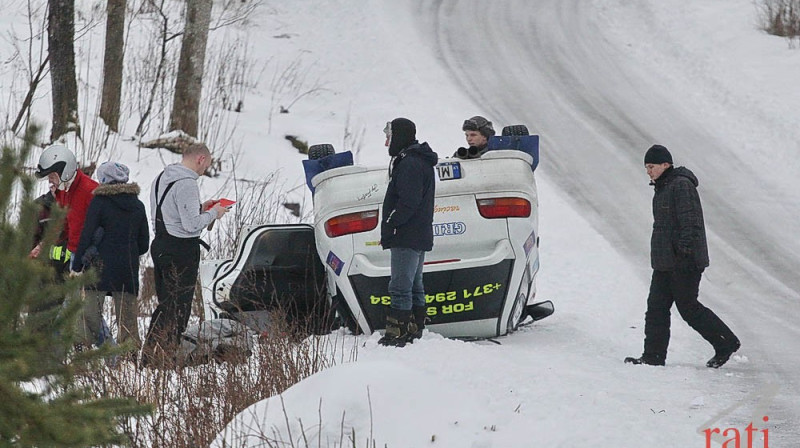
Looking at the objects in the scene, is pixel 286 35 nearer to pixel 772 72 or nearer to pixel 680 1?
pixel 680 1

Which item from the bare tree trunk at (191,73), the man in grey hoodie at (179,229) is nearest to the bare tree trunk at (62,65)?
the bare tree trunk at (191,73)

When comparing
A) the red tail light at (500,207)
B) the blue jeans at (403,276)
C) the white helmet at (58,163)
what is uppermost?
the white helmet at (58,163)

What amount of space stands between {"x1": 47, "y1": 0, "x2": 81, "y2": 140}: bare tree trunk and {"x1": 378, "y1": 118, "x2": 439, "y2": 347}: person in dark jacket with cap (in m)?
7.87

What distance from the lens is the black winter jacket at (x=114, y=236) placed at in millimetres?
7469

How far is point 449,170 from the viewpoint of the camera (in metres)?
7.64

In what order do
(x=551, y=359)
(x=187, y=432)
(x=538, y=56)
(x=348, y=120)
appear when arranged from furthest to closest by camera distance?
(x=538, y=56) → (x=348, y=120) → (x=551, y=359) → (x=187, y=432)

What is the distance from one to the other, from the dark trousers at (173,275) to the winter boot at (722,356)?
382 centimetres

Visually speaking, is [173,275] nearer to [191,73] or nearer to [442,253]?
[442,253]

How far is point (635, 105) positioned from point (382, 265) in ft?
41.1

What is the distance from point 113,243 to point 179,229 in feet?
1.67

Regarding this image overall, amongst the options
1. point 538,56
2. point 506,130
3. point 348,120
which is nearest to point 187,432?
point 506,130

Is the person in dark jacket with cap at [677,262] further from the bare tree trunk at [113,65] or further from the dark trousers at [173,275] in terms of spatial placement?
the bare tree trunk at [113,65]

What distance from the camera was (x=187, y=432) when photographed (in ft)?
16.1

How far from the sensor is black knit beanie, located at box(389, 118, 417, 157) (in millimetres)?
7391
